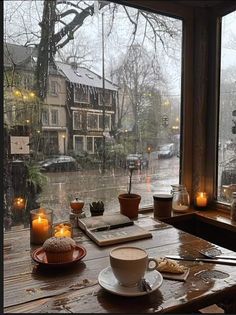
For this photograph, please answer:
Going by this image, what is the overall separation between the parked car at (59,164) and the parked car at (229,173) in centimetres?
95

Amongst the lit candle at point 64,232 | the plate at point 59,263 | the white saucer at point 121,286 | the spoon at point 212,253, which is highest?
the lit candle at point 64,232

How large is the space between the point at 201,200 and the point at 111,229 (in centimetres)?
83

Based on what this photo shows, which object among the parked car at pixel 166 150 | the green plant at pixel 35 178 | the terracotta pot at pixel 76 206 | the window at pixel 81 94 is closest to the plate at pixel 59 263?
the terracotta pot at pixel 76 206

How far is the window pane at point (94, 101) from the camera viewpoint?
161 cm

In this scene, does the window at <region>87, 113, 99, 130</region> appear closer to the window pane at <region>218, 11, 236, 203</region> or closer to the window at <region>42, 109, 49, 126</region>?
the window at <region>42, 109, 49, 126</region>

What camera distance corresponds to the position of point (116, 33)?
183 cm

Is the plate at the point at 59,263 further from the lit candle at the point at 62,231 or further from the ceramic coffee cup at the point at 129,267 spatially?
the ceramic coffee cup at the point at 129,267

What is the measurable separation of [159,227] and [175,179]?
65 centimetres

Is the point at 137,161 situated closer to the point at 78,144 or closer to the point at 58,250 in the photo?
the point at 78,144

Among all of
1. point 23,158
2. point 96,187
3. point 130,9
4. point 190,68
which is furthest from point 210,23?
point 23,158

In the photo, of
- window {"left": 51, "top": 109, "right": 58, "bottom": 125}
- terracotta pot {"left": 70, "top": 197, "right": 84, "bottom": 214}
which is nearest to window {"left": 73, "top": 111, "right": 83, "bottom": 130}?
window {"left": 51, "top": 109, "right": 58, "bottom": 125}

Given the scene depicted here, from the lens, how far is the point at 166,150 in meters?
2.06

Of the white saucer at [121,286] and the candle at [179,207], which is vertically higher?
the candle at [179,207]

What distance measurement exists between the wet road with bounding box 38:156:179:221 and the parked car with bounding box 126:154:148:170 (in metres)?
0.04
